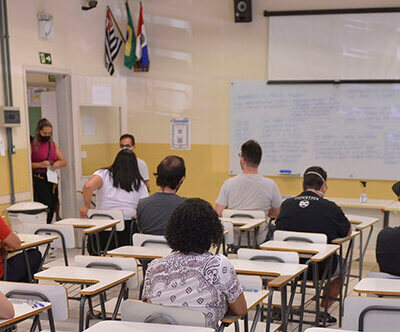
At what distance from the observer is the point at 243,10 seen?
689cm

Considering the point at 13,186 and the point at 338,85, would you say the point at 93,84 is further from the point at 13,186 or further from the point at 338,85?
the point at 338,85

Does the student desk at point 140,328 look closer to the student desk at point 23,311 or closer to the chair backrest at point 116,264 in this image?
the student desk at point 23,311

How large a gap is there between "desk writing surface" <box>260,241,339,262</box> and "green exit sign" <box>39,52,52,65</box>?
3945 millimetres

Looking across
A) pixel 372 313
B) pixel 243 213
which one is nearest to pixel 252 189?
pixel 243 213

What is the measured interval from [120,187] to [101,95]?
242cm

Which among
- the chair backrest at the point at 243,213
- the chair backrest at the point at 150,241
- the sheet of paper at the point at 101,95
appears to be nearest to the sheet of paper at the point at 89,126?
the sheet of paper at the point at 101,95

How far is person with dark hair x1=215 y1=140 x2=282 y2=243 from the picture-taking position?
15.7ft

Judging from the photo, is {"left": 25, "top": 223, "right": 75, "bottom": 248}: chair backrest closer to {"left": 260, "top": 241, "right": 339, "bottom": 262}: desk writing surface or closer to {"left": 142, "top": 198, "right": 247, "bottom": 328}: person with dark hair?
{"left": 260, "top": 241, "right": 339, "bottom": 262}: desk writing surface

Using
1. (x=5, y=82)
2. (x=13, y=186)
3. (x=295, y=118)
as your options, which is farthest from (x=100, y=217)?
(x=295, y=118)

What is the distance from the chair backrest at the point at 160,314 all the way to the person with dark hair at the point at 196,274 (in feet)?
0.24

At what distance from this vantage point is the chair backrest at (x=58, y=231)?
392cm

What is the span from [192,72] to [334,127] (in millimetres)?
2141

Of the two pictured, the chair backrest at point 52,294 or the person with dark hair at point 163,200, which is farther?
the person with dark hair at point 163,200

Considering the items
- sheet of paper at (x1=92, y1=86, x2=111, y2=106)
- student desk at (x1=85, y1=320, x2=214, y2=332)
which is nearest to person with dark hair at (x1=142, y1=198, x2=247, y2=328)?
student desk at (x1=85, y1=320, x2=214, y2=332)
